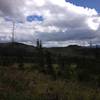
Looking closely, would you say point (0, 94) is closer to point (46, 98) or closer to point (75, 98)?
point (46, 98)

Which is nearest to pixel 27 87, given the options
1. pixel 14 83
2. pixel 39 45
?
pixel 14 83

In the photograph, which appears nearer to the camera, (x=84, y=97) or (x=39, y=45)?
(x=84, y=97)

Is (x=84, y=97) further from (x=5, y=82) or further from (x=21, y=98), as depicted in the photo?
(x=5, y=82)

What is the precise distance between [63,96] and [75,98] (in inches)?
20.7

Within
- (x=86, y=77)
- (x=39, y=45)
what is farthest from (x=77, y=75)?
(x=39, y=45)

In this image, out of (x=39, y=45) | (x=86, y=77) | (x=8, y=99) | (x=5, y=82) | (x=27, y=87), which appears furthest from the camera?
(x=39, y=45)

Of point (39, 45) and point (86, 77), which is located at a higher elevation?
point (39, 45)

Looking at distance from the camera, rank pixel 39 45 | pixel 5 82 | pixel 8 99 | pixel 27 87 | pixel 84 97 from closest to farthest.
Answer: pixel 8 99 < pixel 84 97 < pixel 27 87 < pixel 5 82 < pixel 39 45

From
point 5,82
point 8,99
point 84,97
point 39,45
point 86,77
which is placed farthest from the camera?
point 39,45

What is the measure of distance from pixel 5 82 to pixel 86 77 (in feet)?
77.3

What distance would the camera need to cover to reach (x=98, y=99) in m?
14.1

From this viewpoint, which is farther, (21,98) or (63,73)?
(63,73)

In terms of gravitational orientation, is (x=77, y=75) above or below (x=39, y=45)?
below

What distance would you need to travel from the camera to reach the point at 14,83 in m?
18.5
